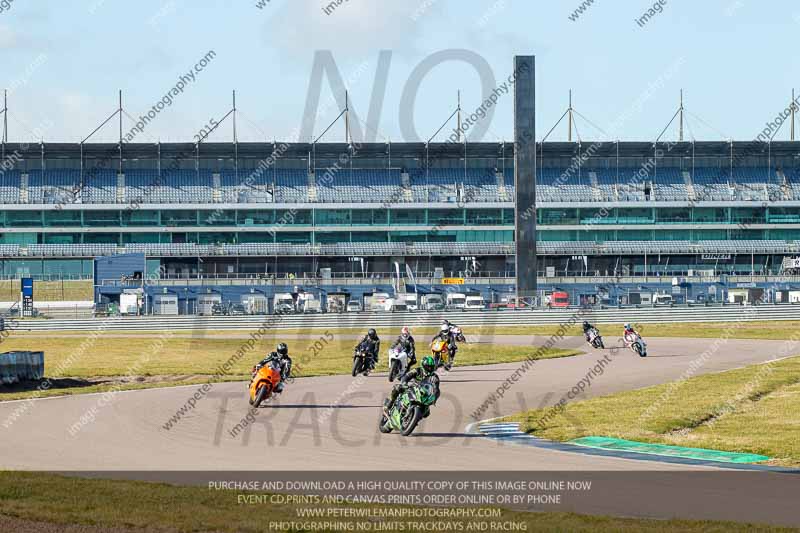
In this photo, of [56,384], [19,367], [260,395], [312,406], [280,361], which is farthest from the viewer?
[56,384]

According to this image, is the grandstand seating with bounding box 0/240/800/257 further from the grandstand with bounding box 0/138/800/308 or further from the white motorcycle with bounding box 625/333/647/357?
the white motorcycle with bounding box 625/333/647/357

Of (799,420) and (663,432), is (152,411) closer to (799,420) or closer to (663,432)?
(663,432)

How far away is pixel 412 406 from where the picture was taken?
21875 mm

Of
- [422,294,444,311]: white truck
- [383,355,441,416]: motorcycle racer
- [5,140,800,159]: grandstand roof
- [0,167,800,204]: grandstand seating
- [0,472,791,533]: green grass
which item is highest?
[5,140,800,159]: grandstand roof

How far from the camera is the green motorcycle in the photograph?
21766 millimetres

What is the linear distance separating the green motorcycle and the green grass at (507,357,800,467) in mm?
2336

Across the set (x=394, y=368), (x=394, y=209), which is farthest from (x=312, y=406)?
(x=394, y=209)

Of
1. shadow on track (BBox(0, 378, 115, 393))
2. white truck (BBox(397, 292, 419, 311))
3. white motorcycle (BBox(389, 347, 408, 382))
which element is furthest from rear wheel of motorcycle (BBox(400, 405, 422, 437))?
white truck (BBox(397, 292, 419, 311))

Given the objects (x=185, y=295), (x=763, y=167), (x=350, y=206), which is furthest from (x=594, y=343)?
(x=763, y=167)

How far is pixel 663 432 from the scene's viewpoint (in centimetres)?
2264

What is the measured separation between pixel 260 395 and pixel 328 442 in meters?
6.37

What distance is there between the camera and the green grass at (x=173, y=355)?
38.4 metres

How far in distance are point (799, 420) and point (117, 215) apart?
308 feet

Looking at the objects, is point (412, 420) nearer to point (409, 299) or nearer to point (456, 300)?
point (409, 299)
